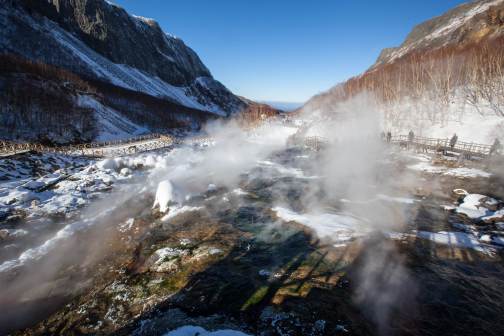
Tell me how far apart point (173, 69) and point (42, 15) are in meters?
54.9

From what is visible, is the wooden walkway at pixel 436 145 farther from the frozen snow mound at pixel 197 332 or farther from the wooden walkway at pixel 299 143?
the frozen snow mound at pixel 197 332

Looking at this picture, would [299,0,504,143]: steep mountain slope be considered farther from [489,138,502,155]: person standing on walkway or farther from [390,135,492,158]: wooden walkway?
[489,138,502,155]: person standing on walkway

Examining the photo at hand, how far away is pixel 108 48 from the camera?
106500 mm

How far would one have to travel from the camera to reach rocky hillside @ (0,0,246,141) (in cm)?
6281

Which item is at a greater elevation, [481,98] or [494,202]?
[481,98]

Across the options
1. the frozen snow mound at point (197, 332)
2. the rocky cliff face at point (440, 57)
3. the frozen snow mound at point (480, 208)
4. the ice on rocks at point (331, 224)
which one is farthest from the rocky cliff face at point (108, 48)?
the frozen snow mound at point (480, 208)

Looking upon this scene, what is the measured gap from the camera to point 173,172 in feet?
72.3

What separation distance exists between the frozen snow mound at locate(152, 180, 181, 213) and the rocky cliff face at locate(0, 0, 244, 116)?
8680 centimetres

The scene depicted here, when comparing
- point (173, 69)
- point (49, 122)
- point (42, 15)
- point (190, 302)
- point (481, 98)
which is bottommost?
point (190, 302)

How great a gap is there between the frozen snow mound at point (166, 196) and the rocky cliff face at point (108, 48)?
86802 mm

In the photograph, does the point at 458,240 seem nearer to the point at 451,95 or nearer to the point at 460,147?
the point at 460,147

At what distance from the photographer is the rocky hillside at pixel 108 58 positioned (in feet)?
206

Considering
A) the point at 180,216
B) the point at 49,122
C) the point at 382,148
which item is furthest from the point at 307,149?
the point at 49,122

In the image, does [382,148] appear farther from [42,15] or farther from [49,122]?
[42,15]
